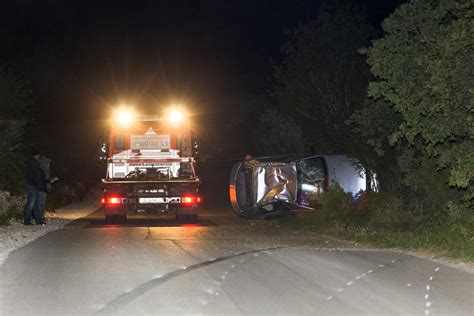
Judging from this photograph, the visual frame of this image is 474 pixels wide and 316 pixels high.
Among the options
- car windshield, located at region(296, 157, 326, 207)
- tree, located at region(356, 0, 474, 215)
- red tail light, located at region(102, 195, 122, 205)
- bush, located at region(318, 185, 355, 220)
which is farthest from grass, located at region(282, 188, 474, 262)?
red tail light, located at region(102, 195, 122, 205)

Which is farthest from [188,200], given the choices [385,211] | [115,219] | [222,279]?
[222,279]

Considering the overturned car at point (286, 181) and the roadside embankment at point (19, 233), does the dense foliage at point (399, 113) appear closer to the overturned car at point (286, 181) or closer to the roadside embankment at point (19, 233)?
the overturned car at point (286, 181)

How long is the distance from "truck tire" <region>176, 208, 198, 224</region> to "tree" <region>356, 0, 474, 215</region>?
718 cm

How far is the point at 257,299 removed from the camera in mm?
8508

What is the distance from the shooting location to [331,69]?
68.4ft

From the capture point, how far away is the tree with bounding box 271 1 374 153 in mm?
20703

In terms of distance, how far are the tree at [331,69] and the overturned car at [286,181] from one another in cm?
104

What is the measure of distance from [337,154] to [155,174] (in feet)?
16.9

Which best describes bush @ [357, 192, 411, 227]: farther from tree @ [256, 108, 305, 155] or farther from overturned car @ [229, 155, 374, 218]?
tree @ [256, 108, 305, 155]

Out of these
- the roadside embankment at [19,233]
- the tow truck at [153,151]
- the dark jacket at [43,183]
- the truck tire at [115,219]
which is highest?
the tow truck at [153,151]

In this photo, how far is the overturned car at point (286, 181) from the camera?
18672 mm

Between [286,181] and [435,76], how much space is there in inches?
288

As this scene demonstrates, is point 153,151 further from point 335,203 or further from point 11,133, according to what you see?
point 335,203

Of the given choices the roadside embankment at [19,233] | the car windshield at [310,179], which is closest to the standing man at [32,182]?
the roadside embankment at [19,233]
